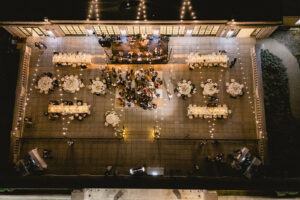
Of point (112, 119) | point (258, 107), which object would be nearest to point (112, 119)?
point (112, 119)

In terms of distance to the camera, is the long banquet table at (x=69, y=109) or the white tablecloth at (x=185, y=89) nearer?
the long banquet table at (x=69, y=109)

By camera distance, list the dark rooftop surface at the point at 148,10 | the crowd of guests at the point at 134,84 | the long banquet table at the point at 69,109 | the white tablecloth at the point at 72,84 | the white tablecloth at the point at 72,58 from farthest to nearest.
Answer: the white tablecloth at the point at 72,58 < the white tablecloth at the point at 72,84 < the crowd of guests at the point at 134,84 < the long banquet table at the point at 69,109 < the dark rooftop surface at the point at 148,10

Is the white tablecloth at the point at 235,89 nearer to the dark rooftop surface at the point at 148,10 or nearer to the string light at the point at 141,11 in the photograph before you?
the dark rooftop surface at the point at 148,10

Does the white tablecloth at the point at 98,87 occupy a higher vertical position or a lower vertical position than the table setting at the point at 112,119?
higher

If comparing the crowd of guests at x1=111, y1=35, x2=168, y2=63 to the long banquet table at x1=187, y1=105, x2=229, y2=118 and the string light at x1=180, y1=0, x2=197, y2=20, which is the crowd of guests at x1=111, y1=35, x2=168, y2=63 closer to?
the string light at x1=180, y1=0, x2=197, y2=20

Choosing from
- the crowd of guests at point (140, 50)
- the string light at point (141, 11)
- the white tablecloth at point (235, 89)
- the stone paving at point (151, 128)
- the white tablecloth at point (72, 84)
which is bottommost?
the stone paving at point (151, 128)

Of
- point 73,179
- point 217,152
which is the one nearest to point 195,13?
point 217,152

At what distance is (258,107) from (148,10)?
27.9 feet

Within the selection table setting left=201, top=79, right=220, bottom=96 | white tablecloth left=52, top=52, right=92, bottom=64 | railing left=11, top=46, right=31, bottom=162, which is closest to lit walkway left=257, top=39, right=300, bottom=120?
table setting left=201, top=79, right=220, bottom=96

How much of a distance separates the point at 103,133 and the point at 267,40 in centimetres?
1170

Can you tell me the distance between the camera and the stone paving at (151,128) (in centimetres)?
1393

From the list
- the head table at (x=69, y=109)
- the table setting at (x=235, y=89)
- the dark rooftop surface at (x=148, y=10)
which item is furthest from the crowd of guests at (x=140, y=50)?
the table setting at (x=235, y=89)

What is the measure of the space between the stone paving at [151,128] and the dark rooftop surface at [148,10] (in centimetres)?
209

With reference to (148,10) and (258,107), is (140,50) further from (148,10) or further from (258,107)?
(258,107)
